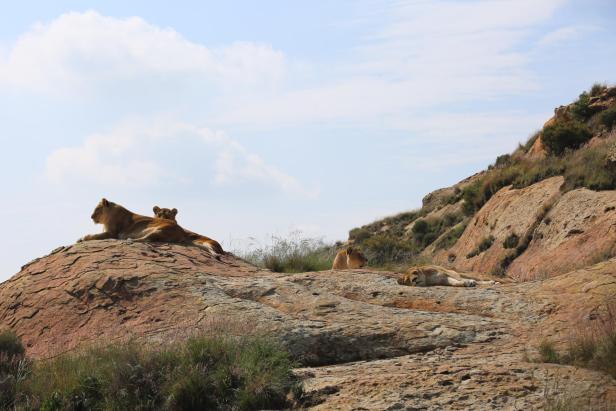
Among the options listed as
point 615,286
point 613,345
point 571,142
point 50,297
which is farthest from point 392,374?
point 571,142

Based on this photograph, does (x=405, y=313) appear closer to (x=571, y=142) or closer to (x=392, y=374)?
(x=392, y=374)

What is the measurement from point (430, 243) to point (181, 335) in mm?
30894

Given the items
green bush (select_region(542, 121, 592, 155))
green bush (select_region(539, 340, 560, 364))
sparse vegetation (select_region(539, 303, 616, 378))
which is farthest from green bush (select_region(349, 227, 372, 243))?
green bush (select_region(539, 340, 560, 364))

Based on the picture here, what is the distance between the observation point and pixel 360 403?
8.32m

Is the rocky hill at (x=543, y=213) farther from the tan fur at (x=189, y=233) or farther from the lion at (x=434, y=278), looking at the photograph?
the tan fur at (x=189, y=233)

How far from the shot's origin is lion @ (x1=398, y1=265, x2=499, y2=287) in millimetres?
13382

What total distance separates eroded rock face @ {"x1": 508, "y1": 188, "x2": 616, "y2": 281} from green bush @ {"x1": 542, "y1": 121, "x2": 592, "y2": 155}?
7.67m

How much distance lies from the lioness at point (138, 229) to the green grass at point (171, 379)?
19.5ft

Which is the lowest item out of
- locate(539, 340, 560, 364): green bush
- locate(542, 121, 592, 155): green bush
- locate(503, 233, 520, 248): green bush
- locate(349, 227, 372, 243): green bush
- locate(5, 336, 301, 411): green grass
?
locate(539, 340, 560, 364): green bush

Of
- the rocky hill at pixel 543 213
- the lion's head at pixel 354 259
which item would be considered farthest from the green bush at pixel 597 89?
the lion's head at pixel 354 259

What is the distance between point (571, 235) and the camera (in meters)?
22.3

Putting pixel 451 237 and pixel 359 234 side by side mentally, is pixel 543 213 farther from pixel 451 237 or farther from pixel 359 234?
pixel 359 234

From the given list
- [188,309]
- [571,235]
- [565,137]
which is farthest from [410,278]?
[565,137]

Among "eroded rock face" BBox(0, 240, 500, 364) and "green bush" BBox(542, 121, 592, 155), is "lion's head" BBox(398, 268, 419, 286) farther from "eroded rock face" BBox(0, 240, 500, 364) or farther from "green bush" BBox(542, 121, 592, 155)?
"green bush" BBox(542, 121, 592, 155)
